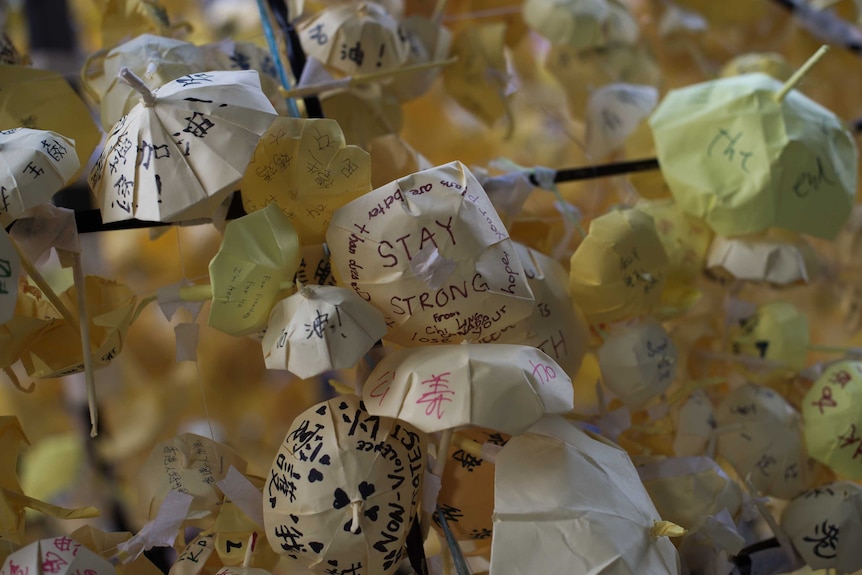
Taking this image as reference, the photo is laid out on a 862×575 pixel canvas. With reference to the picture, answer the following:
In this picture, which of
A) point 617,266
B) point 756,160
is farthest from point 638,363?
point 756,160

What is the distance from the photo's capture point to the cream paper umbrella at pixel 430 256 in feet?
1.29

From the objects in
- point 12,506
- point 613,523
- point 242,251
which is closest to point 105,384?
point 12,506

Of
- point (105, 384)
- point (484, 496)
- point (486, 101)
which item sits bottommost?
point (105, 384)

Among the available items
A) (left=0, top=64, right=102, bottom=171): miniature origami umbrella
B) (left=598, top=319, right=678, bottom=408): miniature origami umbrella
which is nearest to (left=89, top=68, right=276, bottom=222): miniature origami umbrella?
(left=0, top=64, right=102, bottom=171): miniature origami umbrella

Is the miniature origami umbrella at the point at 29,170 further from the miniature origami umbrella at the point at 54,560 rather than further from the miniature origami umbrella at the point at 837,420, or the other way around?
the miniature origami umbrella at the point at 837,420

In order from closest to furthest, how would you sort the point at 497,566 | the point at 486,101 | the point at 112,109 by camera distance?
the point at 497,566 < the point at 112,109 < the point at 486,101

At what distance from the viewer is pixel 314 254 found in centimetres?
45

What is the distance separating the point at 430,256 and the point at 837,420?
0.31m

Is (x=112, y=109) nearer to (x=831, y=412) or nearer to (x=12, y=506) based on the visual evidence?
(x=12, y=506)

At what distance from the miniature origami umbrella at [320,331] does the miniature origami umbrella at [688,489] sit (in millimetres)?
201

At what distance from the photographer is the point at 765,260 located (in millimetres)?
556

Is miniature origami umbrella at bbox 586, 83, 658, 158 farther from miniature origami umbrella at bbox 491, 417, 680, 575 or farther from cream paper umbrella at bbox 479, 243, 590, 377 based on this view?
miniature origami umbrella at bbox 491, 417, 680, 575

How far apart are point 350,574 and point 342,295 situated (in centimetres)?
14

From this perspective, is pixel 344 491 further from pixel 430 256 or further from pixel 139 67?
pixel 139 67
